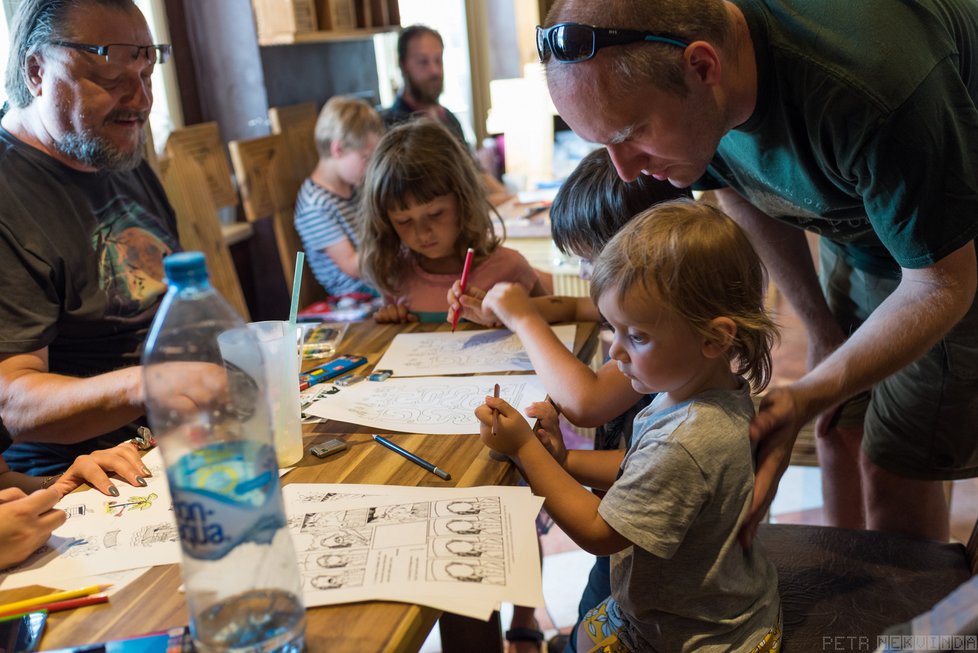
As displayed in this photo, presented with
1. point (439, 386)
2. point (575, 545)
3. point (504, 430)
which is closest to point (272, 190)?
point (575, 545)

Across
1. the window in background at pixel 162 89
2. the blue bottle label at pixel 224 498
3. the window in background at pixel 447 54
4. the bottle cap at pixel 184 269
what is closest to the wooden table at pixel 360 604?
the blue bottle label at pixel 224 498

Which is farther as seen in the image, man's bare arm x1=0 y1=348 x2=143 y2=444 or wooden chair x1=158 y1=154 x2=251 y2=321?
wooden chair x1=158 y1=154 x2=251 y2=321

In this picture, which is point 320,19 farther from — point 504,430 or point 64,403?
point 504,430

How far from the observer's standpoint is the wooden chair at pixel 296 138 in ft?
10.5

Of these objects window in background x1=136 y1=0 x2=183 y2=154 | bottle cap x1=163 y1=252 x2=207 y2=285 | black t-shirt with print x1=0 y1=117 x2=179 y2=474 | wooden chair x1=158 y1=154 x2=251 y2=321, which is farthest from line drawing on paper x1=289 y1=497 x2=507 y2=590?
window in background x1=136 y1=0 x2=183 y2=154

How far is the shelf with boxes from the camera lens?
10.6ft

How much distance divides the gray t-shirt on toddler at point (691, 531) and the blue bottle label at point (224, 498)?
0.41 metres

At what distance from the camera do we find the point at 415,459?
1.12 meters

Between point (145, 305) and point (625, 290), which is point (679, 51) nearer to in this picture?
point (625, 290)

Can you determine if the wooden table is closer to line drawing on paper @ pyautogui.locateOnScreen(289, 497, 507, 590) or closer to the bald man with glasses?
line drawing on paper @ pyautogui.locateOnScreen(289, 497, 507, 590)

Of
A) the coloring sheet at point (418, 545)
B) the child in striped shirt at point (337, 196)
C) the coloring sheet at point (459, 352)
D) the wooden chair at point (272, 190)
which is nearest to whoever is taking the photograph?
the coloring sheet at point (418, 545)

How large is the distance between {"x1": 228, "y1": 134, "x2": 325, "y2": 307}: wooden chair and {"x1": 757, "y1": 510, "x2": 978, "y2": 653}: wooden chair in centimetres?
206

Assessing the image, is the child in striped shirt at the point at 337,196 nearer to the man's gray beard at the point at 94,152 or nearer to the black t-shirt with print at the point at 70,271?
the black t-shirt with print at the point at 70,271

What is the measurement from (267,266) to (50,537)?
2649 mm
